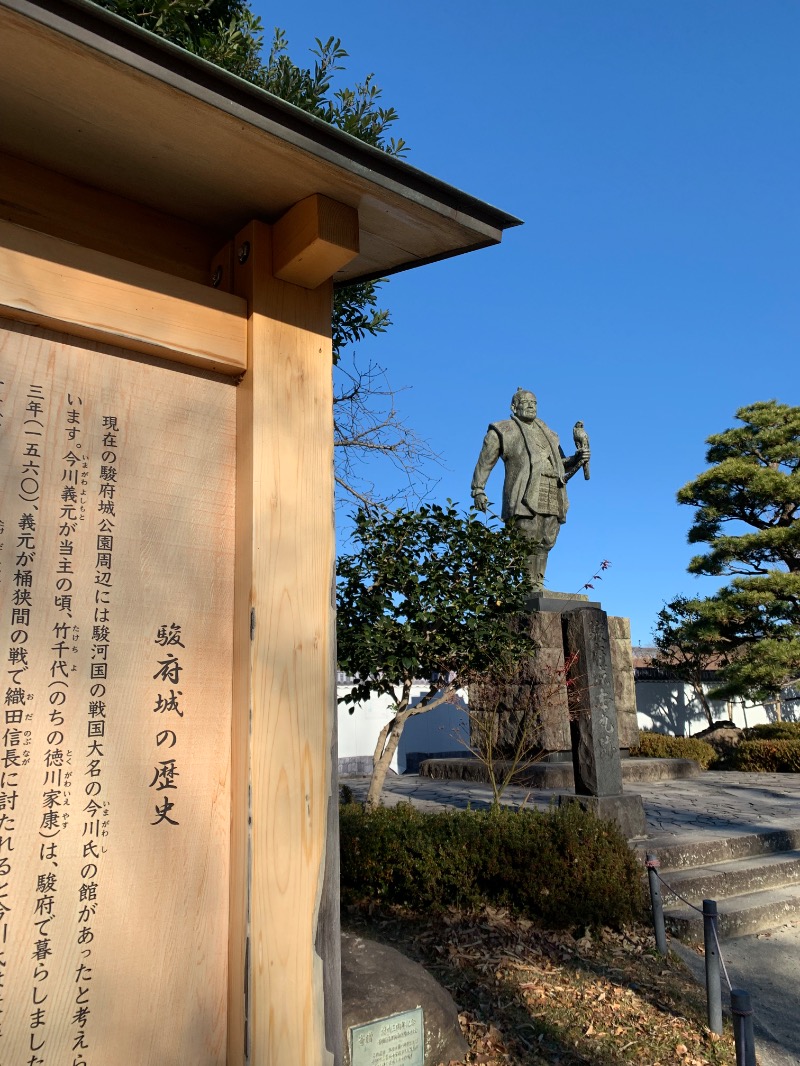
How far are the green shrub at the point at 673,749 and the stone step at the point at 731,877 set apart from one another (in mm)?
5947

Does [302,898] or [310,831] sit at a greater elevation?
[310,831]

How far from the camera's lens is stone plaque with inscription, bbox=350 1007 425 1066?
2727mm

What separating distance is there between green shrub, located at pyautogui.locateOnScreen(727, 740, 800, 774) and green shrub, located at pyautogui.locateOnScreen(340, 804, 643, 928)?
8.89 m

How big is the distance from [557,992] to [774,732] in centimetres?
1273

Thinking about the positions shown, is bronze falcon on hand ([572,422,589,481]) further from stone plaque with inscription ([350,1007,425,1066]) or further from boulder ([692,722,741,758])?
stone plaque with inscription ([350,1007,425,1066])

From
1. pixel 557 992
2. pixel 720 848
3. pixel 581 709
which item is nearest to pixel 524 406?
pixel 581 709

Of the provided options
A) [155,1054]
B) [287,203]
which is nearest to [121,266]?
[287,203]

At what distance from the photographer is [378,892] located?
4.79 m

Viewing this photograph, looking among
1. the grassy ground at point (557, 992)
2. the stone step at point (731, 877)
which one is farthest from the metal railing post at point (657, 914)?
the stone step at point (731, 877)

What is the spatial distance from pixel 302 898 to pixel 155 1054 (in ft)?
1.40

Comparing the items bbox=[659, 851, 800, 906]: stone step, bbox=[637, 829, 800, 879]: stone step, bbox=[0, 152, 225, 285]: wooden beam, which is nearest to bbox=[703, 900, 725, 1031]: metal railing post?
bbox=[659, 851, 800, 906]: stone step

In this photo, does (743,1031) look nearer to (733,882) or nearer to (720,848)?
(733,882)

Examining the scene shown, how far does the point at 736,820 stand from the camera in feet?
23.5

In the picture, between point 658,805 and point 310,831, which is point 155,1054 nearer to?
point 310,831
